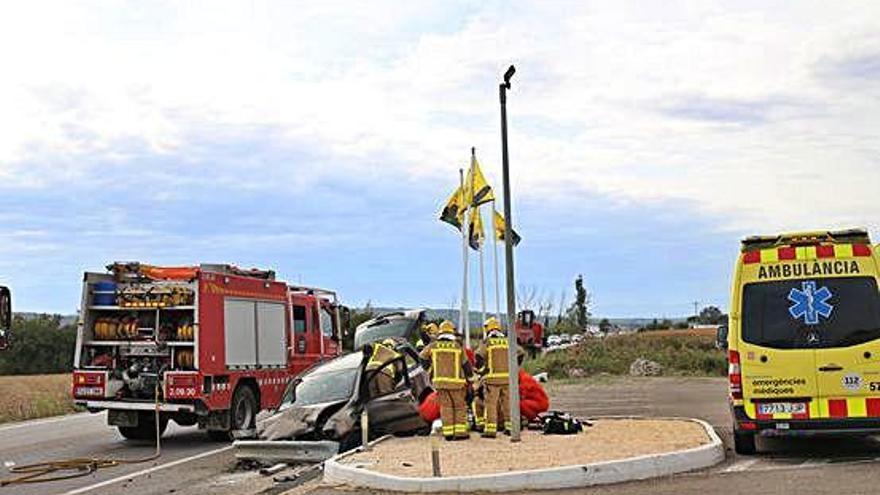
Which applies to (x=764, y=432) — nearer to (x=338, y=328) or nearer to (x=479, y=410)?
(x=479, y=410)

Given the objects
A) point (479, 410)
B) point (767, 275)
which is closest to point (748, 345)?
point (767, 275)

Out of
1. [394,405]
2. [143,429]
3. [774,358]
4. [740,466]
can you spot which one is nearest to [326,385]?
[394,405]

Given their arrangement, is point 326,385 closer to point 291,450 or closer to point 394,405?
point 394,405

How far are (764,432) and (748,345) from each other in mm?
991

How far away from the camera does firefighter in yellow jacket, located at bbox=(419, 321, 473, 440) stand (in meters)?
13.8

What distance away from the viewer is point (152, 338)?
17422 mm

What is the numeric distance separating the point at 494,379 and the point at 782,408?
156 inches

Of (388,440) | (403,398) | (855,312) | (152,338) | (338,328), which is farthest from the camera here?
(338,328)

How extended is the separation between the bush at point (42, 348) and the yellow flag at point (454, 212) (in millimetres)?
44828

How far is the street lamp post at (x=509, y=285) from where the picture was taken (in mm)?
13547

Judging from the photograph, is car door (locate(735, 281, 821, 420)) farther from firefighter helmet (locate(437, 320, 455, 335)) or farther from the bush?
the bush

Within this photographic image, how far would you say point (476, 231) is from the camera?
969 inches

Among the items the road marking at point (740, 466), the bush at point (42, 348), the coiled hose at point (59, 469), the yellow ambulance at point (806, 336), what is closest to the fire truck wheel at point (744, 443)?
the yellow ambulance at point (806, 336)

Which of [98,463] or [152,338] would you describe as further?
[152,338]
